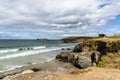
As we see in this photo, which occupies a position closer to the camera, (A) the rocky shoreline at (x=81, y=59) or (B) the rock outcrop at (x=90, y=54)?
(A) the rocky shoreline at (x=81, y=59)

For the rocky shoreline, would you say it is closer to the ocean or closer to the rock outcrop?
the rock outcrop

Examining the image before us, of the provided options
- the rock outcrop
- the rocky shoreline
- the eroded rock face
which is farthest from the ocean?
the eroded rock face

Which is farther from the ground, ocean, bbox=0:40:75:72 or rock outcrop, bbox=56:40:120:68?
rock outcrop, bbox=56:40:120:68

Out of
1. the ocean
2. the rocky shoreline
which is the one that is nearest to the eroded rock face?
the rocky shoreline

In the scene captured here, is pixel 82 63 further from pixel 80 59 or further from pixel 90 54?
pixel 90 54

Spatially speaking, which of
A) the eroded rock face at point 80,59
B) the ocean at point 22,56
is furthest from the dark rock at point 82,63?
the ocean at point 22,56

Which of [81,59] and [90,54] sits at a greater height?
[90,54]

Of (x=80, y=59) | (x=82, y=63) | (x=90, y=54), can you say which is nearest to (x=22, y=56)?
(x=90, y=54)

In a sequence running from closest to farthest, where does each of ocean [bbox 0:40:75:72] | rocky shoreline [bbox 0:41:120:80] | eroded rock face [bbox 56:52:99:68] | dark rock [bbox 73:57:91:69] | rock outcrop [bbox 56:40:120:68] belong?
rocky shoreline [bbox 0:41:120:80] → dark rock [bbox 73:57:91:69] → eroded rock face [bbox 56:52:99:68] → rock outcrop [bbox 56:40:120:68] → ocean [bbox 0:40:75:72]

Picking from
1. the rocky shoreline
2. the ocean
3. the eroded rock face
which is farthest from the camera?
the ocean

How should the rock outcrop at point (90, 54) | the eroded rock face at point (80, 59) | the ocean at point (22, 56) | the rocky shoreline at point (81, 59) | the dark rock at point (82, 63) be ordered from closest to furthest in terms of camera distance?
the rocky shoreline at point (81, 59), the dark rock at point (82, 63), the eroded rock face at point (80, 59), the rock outcrop at point (90, 54), the ocean at point (22, 56)

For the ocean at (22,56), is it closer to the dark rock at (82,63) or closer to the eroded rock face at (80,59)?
the eroded rock face at (80,59)

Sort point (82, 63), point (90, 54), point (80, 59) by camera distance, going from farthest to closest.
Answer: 1. point (90, 54)
2. point (80, 59)
3. point (82, 63)

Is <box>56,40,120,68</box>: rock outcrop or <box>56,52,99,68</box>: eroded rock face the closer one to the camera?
<box>56,52,99,68</box>: eroded rock face
